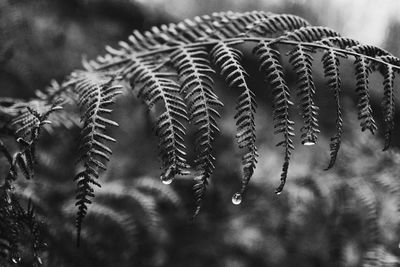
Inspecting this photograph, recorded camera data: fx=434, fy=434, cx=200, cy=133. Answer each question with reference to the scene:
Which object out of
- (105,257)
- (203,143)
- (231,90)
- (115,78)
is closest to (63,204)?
(105,257)

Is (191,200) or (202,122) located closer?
(202,122)

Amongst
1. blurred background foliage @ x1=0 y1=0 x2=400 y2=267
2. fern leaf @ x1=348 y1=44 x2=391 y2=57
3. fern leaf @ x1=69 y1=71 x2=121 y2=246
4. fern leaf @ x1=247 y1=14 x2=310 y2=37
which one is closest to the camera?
fern leaf @ x1=69 y1=71 x2=121 y2=246

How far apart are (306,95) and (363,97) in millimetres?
106

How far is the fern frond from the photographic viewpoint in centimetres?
78

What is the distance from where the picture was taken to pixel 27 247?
1.16m

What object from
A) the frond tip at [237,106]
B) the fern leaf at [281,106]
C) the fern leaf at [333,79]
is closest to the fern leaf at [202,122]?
the frond tip at [237,106]

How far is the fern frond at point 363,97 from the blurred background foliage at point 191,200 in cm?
57

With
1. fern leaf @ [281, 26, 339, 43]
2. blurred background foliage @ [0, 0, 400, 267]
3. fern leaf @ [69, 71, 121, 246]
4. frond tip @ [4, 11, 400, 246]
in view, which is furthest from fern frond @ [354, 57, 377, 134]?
blurred background foliage @ [0, 0, 400, 267]

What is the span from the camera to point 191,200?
2.12m

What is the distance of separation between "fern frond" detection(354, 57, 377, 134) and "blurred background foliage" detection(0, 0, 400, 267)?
0.57m

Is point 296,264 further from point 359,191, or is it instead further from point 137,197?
point 137,197

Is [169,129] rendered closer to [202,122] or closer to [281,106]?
[202,122]

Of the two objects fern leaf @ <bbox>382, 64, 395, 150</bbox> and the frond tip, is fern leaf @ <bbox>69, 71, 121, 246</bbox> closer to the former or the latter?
the frond tip

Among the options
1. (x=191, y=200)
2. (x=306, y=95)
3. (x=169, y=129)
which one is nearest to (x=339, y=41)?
(x=306, y=95)
